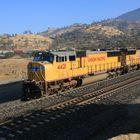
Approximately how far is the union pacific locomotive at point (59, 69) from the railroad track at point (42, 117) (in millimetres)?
2789

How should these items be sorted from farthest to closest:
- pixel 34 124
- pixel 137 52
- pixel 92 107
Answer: pixel 137 52
pixel 92 107
pixel 34 124

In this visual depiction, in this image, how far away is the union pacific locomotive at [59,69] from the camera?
25578 mm

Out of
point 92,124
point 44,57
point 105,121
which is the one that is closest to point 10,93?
point 44,57

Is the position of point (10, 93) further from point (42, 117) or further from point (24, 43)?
point (24, 43)

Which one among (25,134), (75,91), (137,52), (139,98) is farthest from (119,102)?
(137,52)

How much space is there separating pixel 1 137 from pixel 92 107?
767cm

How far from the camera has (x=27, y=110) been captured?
20500mm

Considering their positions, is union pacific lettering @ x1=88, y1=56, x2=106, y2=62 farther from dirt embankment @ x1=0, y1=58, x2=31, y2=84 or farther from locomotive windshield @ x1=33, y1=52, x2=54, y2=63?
dirt embankment @ x1=0, y1=58, x2=31, y2=84

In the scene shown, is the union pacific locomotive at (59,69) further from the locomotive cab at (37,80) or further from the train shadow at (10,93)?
the train shadow at (10,93)

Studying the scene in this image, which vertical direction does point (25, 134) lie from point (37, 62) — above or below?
below

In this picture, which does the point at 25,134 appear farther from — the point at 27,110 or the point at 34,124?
the point at 27,110

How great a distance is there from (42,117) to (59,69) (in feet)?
30.4

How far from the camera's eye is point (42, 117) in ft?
58.9

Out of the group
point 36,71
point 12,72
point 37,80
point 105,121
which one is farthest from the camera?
point 12,72
